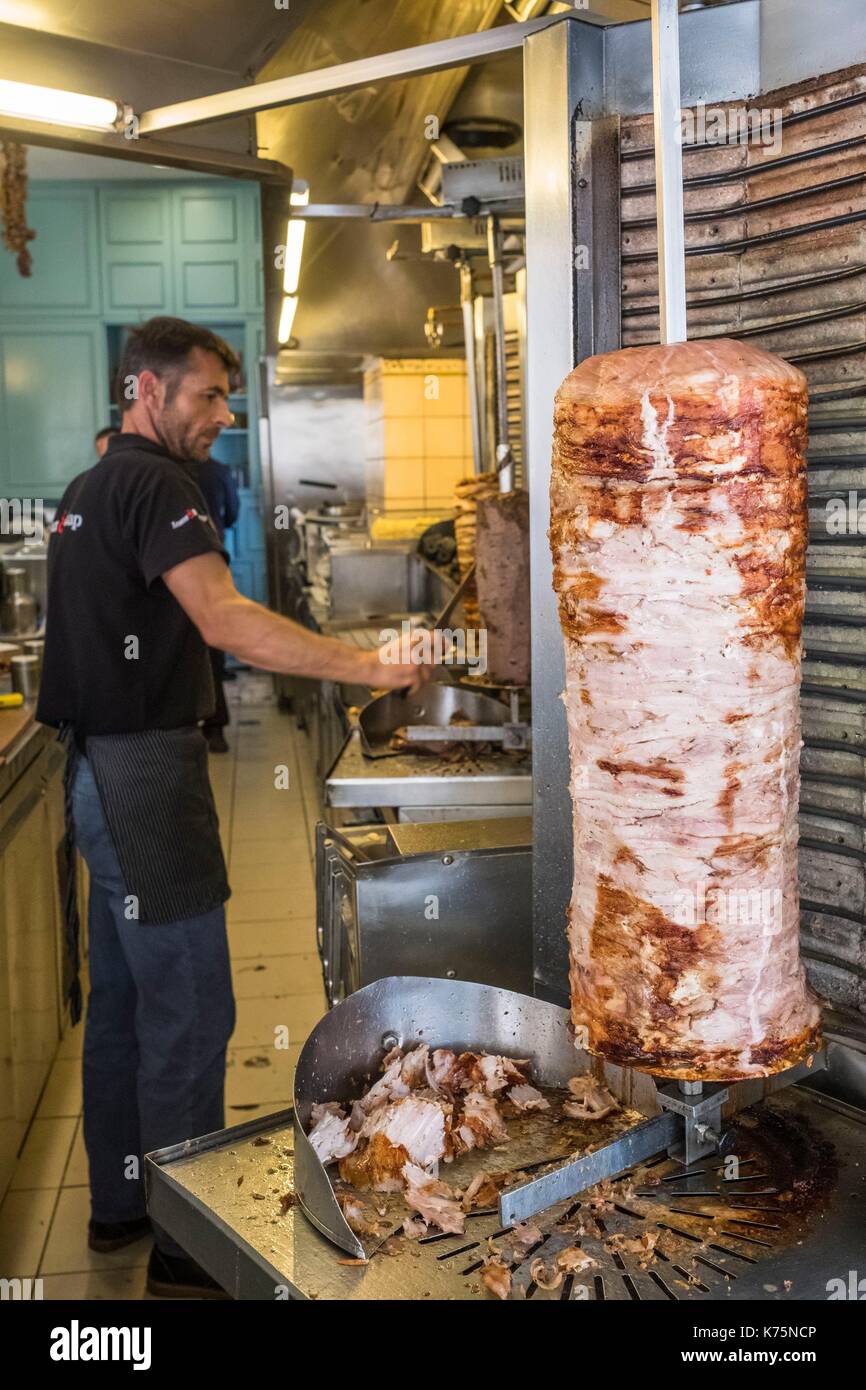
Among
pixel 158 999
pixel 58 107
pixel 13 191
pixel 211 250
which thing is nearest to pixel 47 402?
pixel 211 250

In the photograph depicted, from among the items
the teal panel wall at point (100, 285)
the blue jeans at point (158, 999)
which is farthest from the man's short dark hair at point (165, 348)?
the teal panel wall at point (100, 285)

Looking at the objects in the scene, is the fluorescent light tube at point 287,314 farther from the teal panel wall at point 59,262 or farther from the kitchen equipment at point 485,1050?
the kitchen equipment at point 485,1050

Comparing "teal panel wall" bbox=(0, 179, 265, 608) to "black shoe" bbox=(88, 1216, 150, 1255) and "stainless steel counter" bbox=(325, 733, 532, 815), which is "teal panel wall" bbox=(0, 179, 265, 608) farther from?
"black shoe" bbox=(88, 1216, 150, 1255)

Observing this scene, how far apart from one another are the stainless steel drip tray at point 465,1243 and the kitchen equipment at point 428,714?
193 centimetres

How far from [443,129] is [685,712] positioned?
4.19m

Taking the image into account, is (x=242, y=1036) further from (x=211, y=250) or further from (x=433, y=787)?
(x=211, y=250)

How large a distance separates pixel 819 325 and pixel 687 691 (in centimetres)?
55

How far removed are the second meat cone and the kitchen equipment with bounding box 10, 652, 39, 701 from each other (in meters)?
3.31

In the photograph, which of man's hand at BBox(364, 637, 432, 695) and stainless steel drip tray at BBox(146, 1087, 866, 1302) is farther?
man's hand at BBox(364, 637, 432, 695)

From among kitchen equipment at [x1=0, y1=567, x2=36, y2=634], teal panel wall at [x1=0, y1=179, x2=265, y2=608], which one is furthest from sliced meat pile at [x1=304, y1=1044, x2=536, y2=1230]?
teal panel wall at [x1=0, y1=179, x2=265, y2=608]

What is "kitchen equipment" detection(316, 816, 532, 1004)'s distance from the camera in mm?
2330

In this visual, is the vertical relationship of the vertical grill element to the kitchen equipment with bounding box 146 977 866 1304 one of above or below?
above

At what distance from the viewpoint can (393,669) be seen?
8.96 feet
